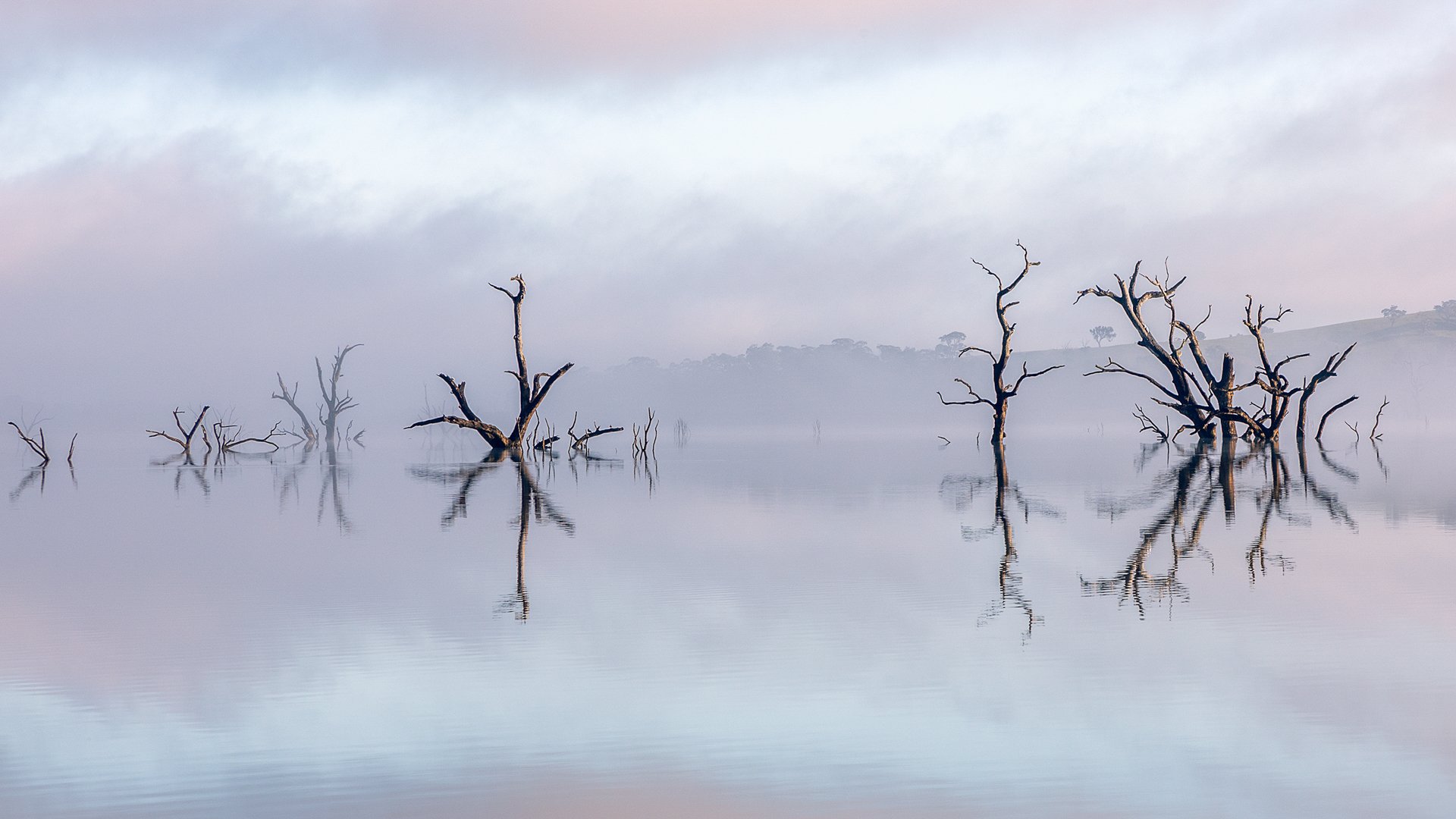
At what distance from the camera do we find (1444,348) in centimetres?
14688

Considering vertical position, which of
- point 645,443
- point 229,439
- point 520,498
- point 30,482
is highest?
point 229,439

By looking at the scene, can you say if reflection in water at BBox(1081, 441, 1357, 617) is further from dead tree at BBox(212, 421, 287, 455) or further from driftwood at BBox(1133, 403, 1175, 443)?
dead tree at BBox(212, 421, 287, 455)

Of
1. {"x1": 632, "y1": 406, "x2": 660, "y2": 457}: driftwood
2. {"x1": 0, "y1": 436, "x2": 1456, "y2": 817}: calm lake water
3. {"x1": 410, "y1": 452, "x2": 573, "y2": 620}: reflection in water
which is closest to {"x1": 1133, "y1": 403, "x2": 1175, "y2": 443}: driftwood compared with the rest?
{"x1": 632, "y1": 406, "x2": 660, "y2": 457}: driftwood

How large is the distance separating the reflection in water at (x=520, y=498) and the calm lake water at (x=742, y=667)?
160 millimetres

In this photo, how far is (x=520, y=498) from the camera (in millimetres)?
23781

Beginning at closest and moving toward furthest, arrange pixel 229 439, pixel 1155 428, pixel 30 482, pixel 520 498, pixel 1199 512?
pixel 1199 512 → pixel 520 498 → pixel 30 482 → pixel 1155 428 → pixel 229 439

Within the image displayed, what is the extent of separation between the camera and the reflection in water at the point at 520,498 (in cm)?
1157

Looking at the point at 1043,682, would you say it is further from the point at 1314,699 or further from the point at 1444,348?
the point at 1444,348

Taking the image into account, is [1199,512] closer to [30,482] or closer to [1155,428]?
[30,482]

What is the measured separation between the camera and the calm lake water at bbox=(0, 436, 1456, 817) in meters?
5.66

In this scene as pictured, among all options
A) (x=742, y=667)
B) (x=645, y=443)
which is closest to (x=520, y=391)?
(x=645, y=443)

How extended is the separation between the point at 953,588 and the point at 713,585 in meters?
2.19

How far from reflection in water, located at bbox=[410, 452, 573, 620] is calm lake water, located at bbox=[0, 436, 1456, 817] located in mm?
160

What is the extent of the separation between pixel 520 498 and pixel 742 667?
16.2m
